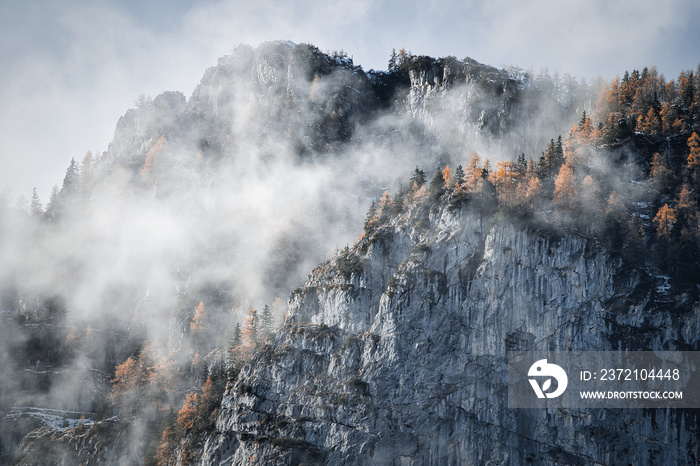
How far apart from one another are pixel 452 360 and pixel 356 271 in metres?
22.1

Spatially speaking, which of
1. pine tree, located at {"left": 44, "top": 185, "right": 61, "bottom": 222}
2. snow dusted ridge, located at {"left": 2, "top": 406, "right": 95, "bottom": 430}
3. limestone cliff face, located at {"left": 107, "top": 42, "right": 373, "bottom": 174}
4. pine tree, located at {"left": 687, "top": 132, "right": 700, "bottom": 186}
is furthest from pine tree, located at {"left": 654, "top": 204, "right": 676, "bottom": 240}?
pine tree, located at {"left": 44, "top": 185, "right": 61, "bottom": 222}

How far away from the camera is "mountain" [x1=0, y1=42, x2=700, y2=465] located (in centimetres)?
8156

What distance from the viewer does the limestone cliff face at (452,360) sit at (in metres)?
78.2

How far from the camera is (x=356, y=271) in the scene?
3750 inches

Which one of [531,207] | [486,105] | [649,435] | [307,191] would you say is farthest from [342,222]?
[649,435]

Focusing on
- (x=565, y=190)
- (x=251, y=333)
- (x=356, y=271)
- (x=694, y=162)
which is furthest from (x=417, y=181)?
(x=694, y=162)

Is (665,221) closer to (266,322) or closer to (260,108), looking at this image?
(266,322)

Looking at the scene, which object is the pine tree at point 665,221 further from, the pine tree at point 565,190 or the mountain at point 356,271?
the pine tree at point 565,190

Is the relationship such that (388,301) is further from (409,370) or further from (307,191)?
(307,191)

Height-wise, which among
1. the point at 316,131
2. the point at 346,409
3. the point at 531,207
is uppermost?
the point at 316,131

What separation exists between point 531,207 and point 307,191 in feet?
205

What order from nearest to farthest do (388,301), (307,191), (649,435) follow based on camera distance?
1. (649,435)
2. (388,301)
3. (307,191)

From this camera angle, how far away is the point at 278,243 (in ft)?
429

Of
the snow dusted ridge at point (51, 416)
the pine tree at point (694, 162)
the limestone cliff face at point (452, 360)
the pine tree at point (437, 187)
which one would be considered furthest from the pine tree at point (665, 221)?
the snow dusted ridge at point (51, 416)
